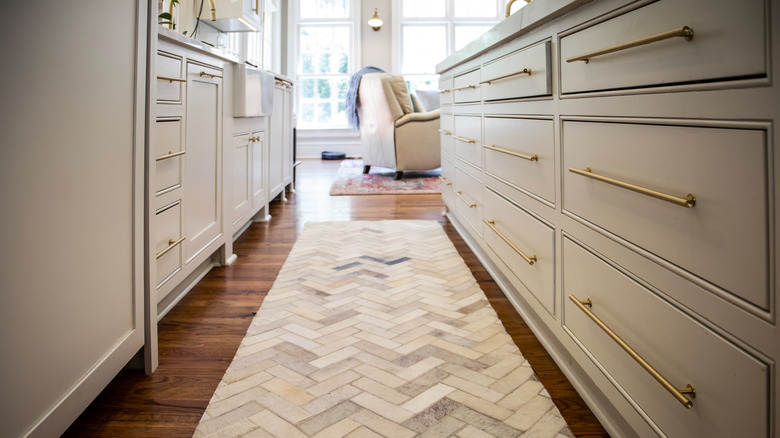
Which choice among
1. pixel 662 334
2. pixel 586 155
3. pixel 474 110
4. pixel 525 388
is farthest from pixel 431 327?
pixel 474 110

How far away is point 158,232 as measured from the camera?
1638 mm

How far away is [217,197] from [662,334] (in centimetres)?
193

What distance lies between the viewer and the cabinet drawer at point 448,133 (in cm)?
307

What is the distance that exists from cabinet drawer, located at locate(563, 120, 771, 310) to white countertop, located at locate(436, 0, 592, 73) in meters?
0.34

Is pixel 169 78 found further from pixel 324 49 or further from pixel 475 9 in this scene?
pixel 475 9

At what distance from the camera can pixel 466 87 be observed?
100 inches

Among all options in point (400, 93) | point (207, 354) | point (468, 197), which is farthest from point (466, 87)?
point (400, 93)

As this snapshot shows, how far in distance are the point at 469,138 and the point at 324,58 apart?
6.39m

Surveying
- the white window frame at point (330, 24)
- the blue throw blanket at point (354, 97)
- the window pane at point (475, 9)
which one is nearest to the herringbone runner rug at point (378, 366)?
the blue throw blanket at point (354, 97)

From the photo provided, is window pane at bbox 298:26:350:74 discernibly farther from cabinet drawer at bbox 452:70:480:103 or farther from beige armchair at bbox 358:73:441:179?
cabinet drawer at bbox 452:70:480:103

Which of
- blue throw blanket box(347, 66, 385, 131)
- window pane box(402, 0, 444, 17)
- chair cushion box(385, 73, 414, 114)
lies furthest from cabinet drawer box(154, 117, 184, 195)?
window pane box(402, 0, 444, 17)

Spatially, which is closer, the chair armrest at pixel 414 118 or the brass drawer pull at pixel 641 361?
the brass drawer pull at pixel 641 361

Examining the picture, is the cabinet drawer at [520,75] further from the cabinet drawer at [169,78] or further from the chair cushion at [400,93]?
the chair cushion at [400,93]

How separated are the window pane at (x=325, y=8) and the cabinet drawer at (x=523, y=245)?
6.92 m
